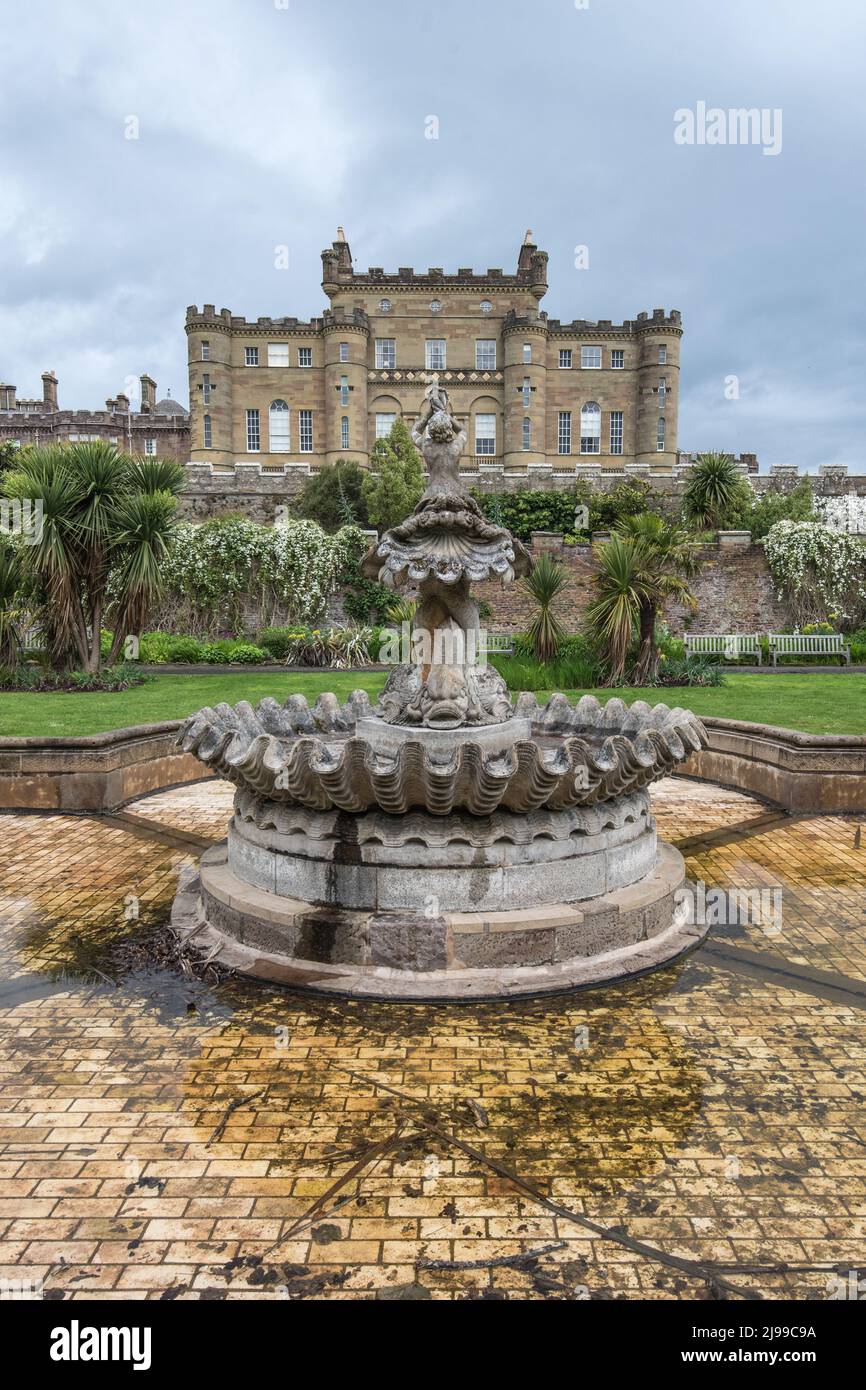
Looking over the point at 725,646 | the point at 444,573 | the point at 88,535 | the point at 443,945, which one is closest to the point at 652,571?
the point at 725,646

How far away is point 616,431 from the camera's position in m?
47.8

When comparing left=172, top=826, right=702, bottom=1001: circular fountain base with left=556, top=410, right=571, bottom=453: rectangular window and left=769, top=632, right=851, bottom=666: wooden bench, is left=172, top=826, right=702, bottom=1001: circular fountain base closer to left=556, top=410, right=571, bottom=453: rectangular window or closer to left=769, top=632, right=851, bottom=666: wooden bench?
left=769, top=632, right=851, bottom=666: wooden bench

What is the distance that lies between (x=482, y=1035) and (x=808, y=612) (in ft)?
84.4

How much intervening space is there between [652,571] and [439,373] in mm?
33654

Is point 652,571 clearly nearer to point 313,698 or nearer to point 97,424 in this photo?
point 313,698

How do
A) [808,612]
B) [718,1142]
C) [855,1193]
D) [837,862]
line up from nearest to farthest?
[855,1193], [718,1142], [837,862], [808,612]

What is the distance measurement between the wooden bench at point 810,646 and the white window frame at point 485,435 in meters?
26.8

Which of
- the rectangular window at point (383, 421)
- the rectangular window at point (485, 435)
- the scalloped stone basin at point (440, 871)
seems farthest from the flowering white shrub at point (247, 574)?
the scalloped stone basin at point (440, 871)

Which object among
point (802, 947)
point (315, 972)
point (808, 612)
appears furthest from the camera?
point (808, 612)

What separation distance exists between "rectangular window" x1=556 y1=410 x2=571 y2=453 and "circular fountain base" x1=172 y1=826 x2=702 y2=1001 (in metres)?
45.4

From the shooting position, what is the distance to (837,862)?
6.84m

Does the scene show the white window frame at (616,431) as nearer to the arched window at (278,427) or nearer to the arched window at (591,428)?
the arched window at (591,428)
